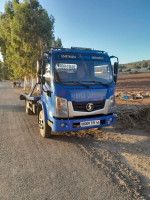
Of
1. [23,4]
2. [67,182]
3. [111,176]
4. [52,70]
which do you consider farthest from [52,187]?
[23,4]

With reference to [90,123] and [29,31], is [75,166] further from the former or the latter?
[29,31]

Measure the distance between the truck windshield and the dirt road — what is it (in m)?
1.89

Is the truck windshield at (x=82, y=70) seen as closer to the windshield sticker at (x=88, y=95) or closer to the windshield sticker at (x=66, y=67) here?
the windshield sticker at (x=66, y=67)

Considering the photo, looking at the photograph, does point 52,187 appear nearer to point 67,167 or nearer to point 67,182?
point 67,182

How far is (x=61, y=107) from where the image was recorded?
12.9 feet

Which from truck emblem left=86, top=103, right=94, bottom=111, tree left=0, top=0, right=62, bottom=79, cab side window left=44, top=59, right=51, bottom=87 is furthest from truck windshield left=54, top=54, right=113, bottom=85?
tree left=0, top=0, right=62, bottom=79

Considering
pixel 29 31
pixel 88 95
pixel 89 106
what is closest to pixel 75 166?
pixel 89 106

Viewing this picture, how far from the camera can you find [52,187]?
2.64 m

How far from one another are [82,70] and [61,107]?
1.37m

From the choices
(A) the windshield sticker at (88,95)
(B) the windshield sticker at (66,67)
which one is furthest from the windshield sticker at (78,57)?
(A) the windshield sticker at (88,95)

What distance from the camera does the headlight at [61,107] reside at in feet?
12.9

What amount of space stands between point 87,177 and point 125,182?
2.38 feet

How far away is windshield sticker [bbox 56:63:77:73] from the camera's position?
4199mm

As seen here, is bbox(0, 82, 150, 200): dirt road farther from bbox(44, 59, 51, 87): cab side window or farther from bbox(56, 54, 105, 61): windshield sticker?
bbox(56, 54, 105, 61): windshield sticker
